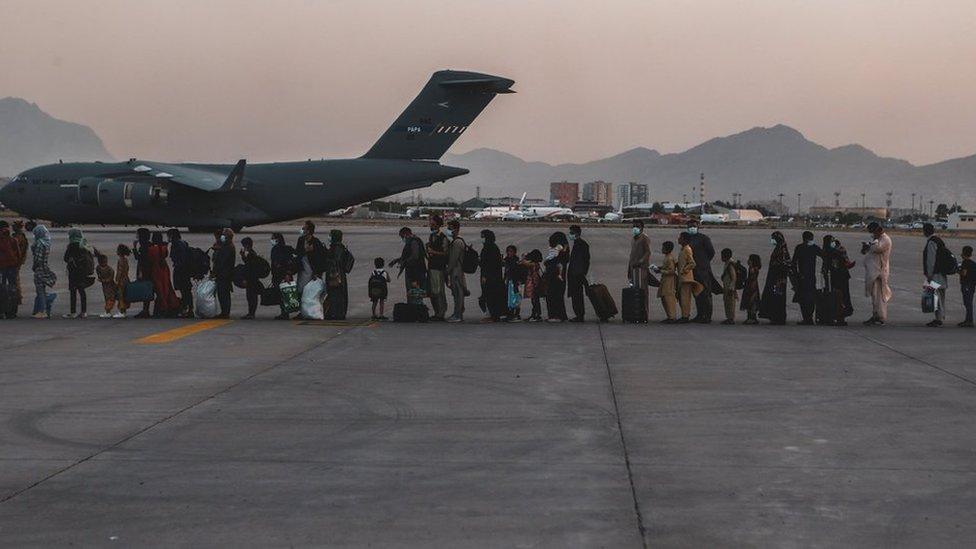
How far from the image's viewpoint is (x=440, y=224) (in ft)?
62.4

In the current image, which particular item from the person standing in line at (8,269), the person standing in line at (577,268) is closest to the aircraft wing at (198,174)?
the person standing in line at (8,269)

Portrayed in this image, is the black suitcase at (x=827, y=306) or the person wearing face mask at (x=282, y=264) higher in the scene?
the person wearing face mask at (x=282, y=264)

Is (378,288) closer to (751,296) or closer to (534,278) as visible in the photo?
(534,278)

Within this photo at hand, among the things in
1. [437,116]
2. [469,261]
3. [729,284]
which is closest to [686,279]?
[729,284]

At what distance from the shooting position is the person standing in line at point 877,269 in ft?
60.3

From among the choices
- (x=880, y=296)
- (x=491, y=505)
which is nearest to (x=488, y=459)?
(x=491, y=505)

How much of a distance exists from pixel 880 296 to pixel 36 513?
1534 cm

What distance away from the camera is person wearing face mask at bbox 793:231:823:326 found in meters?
18.5

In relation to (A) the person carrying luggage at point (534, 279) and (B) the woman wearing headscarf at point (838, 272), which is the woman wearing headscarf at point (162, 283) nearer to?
(A) the person carrying luggage at point (534, 279)

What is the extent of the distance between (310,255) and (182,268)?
2369 millimetres

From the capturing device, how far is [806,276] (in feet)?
61.1

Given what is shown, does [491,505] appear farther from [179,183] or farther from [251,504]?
[179,183]

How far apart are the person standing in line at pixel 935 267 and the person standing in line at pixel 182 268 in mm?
12810

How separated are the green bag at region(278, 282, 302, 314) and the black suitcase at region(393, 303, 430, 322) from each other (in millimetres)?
1790
